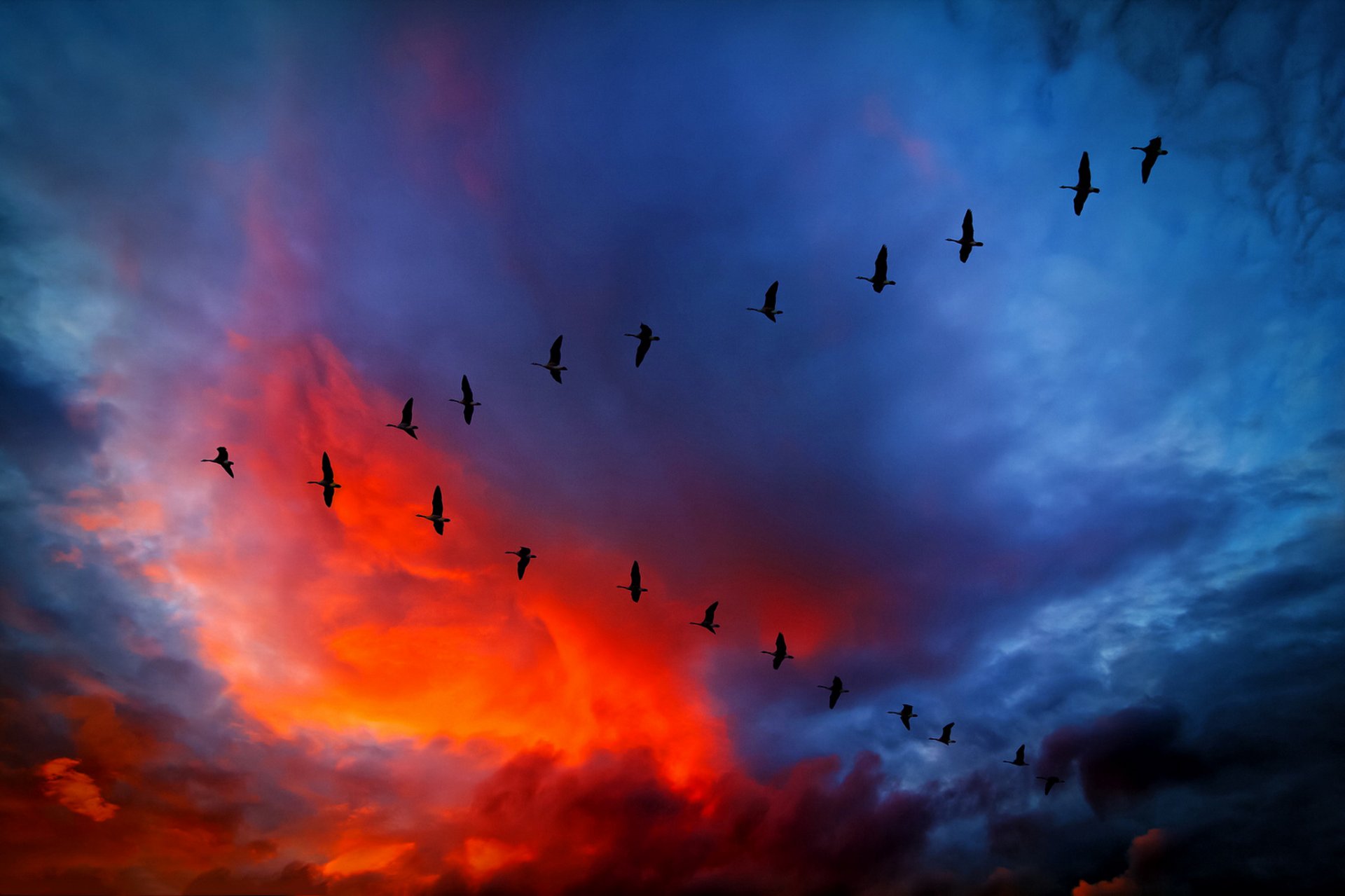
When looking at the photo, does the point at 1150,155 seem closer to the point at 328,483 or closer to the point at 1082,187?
the point at 1082,187

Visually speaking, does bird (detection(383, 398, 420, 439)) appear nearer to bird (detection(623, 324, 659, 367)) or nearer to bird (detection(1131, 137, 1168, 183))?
bird (detection(623, 324, 659, 367))

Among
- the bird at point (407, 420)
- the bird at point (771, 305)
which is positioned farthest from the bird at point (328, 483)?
the bird at point (771, 305)

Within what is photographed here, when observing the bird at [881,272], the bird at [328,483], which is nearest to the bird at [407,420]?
the bird at [328,483]

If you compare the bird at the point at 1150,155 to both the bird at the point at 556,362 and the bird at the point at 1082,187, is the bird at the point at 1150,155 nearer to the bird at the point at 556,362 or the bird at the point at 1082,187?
the bird at the point at 1082,187

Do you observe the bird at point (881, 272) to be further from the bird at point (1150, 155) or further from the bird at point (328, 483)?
the bird at point (328, 483)

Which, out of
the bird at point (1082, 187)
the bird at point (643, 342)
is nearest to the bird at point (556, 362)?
the bird at point (643, 342)

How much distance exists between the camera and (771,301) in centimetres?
6178

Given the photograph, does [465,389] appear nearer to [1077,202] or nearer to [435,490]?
[435,490]

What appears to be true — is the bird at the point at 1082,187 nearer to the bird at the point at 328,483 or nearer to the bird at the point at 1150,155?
the bird at the point at 1150,155

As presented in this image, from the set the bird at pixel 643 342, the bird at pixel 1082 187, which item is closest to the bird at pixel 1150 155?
the bird at pixel 1082 187

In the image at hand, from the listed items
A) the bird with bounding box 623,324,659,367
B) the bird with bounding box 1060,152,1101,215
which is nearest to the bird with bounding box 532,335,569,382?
the bird with bounding box 623,324,659,367

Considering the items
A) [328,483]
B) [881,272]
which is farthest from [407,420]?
[881,272]

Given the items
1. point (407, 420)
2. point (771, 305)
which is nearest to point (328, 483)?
point (407, 420)

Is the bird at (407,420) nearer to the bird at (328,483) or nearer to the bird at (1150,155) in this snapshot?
the bird at (328,483)
